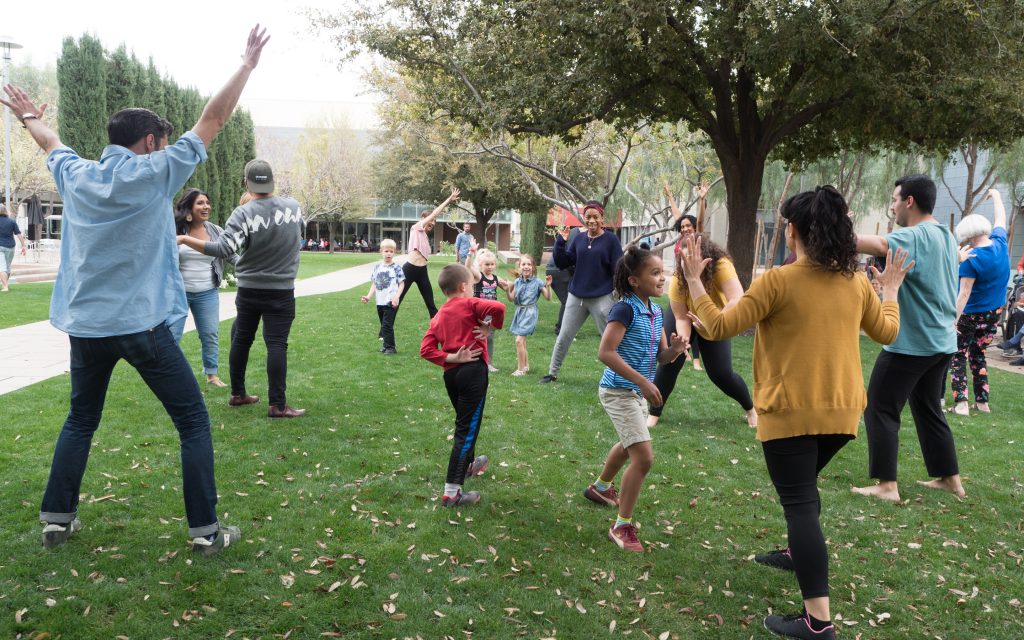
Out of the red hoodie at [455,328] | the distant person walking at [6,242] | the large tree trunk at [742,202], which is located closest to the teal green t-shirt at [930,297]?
the red hoodie at [455,328]

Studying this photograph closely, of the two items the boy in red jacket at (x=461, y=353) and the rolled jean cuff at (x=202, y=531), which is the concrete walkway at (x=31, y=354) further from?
the boy in red jacket at (x=461, y=353)

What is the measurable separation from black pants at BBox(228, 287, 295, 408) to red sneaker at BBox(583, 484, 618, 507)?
2925 millimetres

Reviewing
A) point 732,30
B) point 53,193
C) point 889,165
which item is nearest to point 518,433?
point 732,30

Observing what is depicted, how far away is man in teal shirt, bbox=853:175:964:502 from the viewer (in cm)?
425

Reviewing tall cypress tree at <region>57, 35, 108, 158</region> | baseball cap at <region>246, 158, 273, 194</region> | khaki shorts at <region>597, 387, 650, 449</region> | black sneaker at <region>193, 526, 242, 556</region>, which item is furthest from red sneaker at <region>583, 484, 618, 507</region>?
tall cypress tree at <region>57, 35, 108, 158</region>

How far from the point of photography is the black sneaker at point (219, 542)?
3.55 metres

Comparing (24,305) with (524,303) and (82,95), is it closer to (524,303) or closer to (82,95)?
(82,95)

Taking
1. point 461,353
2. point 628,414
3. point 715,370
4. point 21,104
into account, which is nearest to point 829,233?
point 628,414

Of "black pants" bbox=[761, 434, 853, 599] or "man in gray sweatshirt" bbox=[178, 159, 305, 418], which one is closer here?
"black pants" bbox=[761, 434, 853, 599]

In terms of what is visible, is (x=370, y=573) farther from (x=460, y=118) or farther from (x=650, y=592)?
(x=460, y=118)

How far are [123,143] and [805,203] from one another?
3.07 metres

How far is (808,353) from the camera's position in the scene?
9.48ft

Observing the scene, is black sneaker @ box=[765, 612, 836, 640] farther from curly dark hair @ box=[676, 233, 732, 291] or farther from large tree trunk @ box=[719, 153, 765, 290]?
large tree trunk @ box=[719, 153, 765, 290]

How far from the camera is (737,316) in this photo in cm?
289
